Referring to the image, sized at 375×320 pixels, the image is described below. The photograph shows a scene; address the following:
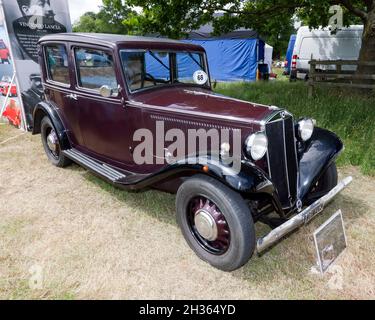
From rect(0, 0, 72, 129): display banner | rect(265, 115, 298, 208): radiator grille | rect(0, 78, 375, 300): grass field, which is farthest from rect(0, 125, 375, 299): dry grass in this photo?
rect(0, 0, 72, 129): display banner

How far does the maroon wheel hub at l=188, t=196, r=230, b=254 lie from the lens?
2580mm

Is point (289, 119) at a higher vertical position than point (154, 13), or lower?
lower

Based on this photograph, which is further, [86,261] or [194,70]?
[194,70]

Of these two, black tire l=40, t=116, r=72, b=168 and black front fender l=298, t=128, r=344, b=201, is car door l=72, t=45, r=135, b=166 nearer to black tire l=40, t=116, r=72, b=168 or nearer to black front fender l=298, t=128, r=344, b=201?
black tire l=40, t=116, r=72, b=168

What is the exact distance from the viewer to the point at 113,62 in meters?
3.33

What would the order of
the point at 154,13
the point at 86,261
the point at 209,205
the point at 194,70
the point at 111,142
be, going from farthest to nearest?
the point at 154,13 → the point at 194,70 → the point at 111,142 → the point at 86,261 → the point at 209,205

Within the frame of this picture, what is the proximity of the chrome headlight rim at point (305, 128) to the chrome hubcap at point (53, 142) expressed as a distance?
10.8 ft

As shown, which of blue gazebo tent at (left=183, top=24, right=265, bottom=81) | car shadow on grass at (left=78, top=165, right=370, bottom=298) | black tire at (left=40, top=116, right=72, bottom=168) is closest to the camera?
car shadow on grass at (left=78, top=165, right=370, bottom=298)

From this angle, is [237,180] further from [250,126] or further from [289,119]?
[289,119]

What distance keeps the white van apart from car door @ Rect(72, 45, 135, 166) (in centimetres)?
975

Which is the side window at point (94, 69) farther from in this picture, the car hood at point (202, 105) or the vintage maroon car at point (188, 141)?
the car hood at point (202, 105)
